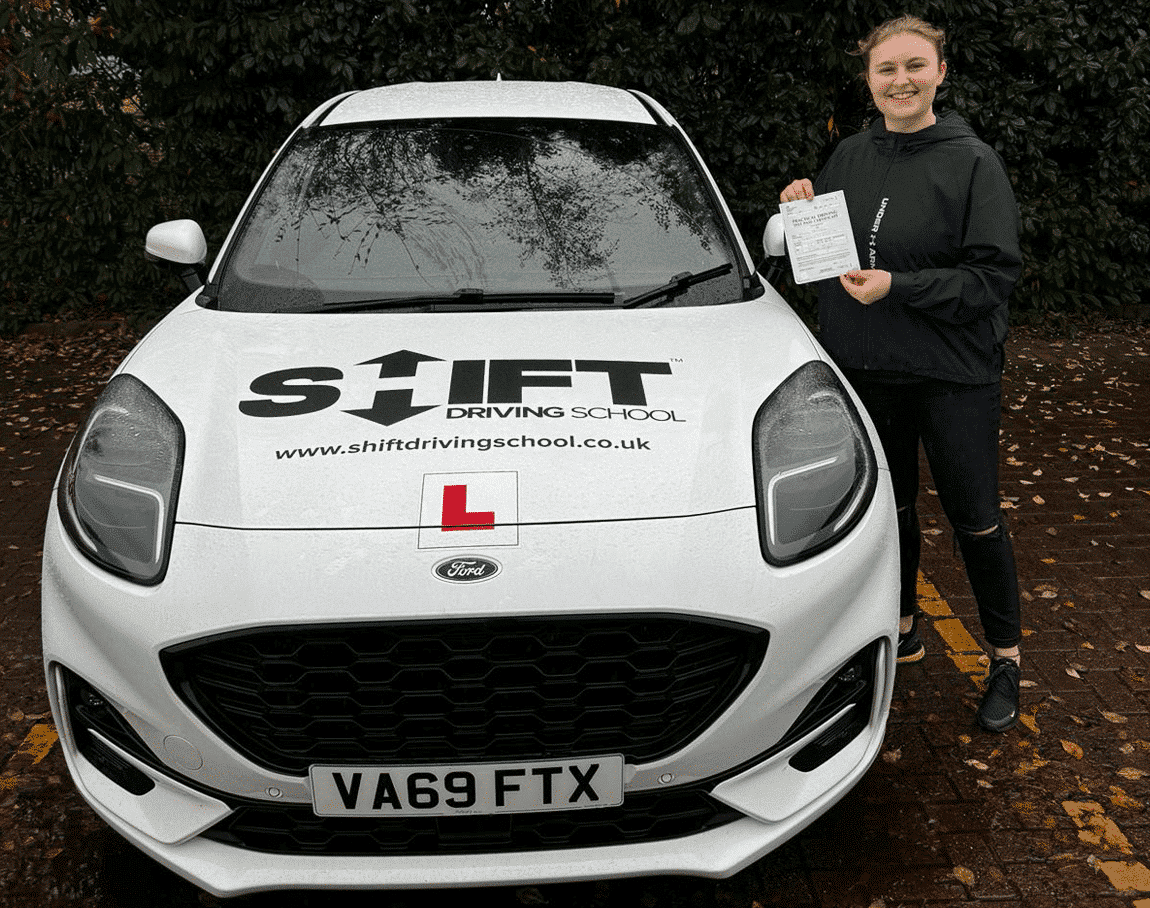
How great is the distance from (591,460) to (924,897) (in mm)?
1305

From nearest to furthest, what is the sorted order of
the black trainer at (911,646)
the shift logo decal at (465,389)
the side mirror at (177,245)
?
the shift logo decal at (465,389) < the side mirror at (177,245) < the black trainer at (911,646)

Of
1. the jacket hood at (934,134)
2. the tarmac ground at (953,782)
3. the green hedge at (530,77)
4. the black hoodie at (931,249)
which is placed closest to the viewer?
the tarmac ground at (953,782)

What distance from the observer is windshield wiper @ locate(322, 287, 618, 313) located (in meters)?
2.78

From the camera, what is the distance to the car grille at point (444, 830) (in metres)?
2.00

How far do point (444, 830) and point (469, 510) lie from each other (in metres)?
0.61

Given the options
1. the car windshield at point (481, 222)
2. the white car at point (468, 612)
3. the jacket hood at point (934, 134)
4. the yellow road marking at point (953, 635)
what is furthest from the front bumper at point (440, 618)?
the yellow road marking at point (953, 635)

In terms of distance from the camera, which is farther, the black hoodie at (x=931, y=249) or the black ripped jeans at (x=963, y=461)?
the black ripped jeans at (x=963, y=461)

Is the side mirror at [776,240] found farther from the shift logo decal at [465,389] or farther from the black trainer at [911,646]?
the black trainer at [911,646]

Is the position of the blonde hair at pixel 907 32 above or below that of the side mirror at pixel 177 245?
above

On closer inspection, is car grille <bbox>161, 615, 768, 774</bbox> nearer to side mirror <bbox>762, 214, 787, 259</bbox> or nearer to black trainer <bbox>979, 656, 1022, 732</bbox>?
black trainer <bbox>979, 656, 1022, 732</bbox>

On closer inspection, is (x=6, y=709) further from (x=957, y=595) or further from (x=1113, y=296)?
(x=1113, y=296)

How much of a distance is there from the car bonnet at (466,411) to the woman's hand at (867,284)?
0.57ft

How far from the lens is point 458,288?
2838 millimetres

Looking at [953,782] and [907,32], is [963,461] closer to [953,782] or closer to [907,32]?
[953,782]
